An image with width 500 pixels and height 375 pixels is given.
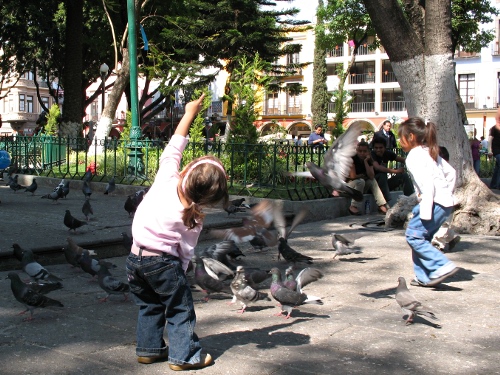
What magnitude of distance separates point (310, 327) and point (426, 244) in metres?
1.81

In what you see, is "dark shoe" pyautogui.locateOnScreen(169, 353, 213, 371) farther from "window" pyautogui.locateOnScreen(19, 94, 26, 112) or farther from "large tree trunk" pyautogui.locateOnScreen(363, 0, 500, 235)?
"window" pyautogui.locateOnScreen(19, 94, 26, 112)

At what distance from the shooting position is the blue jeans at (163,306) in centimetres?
382

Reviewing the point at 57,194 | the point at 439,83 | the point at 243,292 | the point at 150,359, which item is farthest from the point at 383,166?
the point at 150,359

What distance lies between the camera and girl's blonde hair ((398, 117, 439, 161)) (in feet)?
20.2

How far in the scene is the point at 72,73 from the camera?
21250 millimetres

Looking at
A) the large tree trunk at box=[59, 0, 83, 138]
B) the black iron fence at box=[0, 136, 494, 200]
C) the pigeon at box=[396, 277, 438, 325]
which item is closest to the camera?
the pigeon at box=[396, 277, 438, 325]

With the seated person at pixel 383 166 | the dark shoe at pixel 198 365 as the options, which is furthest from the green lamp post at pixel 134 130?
the dark shoe at pixel 198 365

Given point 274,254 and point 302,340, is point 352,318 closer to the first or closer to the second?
point 302,340

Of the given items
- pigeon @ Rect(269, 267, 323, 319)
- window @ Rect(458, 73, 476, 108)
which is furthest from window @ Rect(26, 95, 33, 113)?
pigeon @ Rect(269, 267, 323, 319)

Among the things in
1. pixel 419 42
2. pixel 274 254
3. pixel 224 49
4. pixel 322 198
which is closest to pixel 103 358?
pixel 274 254

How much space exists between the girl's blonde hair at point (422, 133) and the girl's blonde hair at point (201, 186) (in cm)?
308

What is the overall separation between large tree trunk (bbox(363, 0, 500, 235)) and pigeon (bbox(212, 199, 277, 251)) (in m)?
3.41

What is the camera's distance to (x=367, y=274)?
22.5 feet

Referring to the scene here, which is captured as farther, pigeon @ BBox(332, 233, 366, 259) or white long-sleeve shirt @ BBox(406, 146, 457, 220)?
pigeon @ BBox(332, 233, 366, 259)
